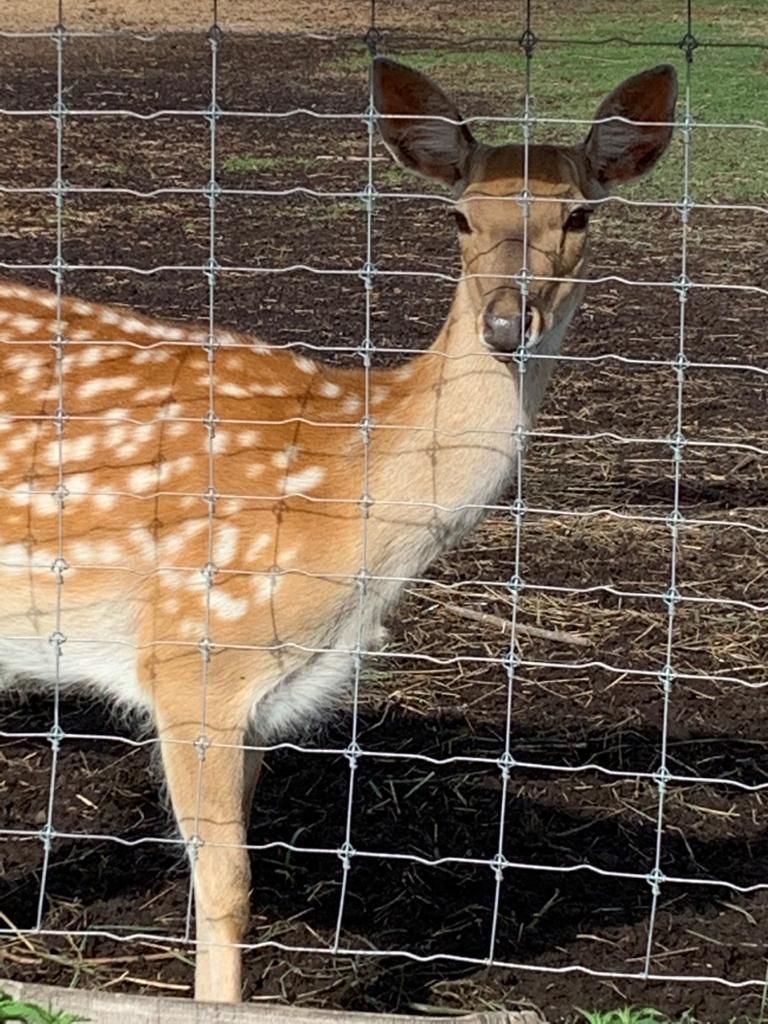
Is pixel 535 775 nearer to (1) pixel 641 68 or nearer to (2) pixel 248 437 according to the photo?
(2) pixel 248 437

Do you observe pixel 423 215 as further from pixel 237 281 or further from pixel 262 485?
pixel 262 485

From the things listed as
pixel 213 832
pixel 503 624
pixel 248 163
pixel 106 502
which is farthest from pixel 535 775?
pixel 248 163

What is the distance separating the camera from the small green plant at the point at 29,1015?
2.92 metres

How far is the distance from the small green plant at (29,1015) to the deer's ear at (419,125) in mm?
1763

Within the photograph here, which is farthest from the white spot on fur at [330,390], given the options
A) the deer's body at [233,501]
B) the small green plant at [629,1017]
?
the small green plant at [629,1017]

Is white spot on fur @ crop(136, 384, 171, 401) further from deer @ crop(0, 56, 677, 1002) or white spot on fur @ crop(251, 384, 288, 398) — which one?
white spot on fur @ crop(251, 384, 288, 398)

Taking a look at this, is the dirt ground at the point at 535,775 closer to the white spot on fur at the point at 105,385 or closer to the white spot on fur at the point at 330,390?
the white spot on fur at the point at 330,390

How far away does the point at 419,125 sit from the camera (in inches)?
142

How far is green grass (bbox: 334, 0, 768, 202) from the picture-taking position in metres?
13.0

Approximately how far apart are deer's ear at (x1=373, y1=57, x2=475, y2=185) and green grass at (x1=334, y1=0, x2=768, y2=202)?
18.4 feet

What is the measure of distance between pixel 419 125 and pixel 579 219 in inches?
15.0

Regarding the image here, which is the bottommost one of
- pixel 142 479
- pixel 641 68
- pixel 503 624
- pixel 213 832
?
pixel 213 832

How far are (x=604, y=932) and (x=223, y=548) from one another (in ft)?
4.28

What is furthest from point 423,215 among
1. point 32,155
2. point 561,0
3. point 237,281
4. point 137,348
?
point 561,0
